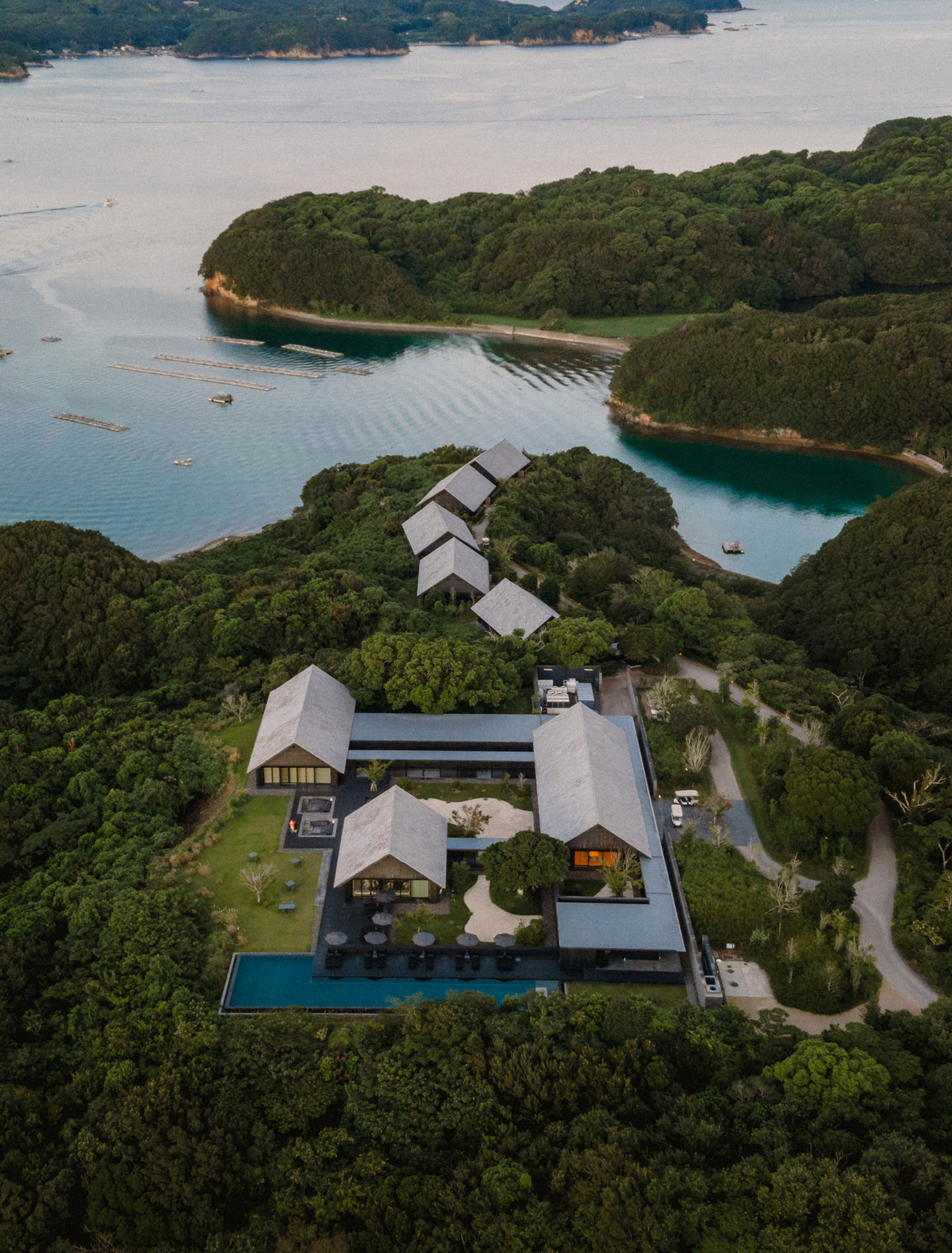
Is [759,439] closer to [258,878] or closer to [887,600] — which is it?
[887,600]

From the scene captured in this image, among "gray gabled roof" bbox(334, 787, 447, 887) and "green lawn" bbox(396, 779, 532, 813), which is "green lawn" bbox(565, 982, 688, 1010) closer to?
"gray gabled roof" bbox(334, 787, 447, 887)

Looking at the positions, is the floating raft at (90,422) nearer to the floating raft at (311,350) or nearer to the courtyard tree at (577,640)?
the floating raft at (311,350)

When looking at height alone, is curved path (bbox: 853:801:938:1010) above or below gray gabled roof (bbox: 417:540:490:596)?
below

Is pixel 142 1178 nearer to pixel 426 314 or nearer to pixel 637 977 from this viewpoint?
pixel 637 977

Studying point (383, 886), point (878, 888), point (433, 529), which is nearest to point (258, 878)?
point (383, 886)

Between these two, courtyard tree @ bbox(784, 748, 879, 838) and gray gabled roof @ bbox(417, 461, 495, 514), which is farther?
gray gabled roof @ bbox(417, 461, 495, 514)

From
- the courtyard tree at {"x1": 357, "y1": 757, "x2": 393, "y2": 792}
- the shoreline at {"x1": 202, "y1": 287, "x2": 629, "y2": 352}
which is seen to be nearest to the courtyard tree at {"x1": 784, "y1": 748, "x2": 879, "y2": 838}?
the courtyard tree at {"x1": 357, "y1": 757, "x2": 393, "y2": 792}

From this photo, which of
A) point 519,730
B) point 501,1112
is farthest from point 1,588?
point 501,1112
